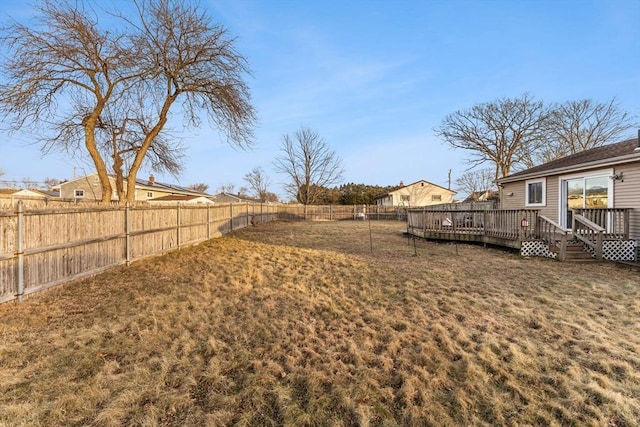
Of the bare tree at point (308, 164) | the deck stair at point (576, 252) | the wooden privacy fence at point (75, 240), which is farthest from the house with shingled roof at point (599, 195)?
the bare tree at point (308, 164)

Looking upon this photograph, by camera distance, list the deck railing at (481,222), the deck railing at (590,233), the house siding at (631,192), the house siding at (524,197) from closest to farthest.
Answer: the deck railing at (590,233), the house siding at (631,192), the deck railing at (481,222), the house siding at (524,197)

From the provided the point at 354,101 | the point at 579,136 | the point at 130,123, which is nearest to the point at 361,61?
the point at 354,101

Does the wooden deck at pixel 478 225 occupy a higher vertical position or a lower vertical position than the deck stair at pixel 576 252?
higher

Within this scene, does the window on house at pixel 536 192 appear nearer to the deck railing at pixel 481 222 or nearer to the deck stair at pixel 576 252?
the deck railing at pixel 481 222

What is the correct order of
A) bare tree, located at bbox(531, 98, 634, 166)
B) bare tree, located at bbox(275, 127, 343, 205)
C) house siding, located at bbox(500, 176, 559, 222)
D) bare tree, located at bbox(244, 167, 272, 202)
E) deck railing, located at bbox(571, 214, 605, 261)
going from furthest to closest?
bare tree, located at bbox(244, 167, 272, 202), bare tree, located at bbox(275, 127, 343, 205), bare tree, located at bbox(531, 98, 634, 166), house siding, located at bbox(500, 176, 559, 222), deck railing, located at bbox(571, 214, 605, 261)

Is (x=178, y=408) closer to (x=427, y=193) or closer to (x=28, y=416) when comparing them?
(x=28, y=416)

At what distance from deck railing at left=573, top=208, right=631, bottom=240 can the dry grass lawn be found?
2.95 meters

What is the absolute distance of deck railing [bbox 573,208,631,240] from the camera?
7949 millimetres

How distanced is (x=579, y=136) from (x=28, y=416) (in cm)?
3441

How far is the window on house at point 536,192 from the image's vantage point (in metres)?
11.3

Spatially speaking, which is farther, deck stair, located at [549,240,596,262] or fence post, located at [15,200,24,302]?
deck stair, located at [549,240,596,262]

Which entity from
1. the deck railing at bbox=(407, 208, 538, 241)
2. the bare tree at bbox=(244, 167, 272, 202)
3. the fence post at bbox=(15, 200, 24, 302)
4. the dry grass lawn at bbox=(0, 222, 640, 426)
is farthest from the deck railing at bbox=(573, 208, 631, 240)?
the bare tree at bbox=(244, 167, 272, 202)

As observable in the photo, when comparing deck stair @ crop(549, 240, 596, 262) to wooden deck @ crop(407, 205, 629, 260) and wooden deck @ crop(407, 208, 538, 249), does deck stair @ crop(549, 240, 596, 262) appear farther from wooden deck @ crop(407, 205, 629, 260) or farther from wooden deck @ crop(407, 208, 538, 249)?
wooden deck @ crop(407, 208, 538, 249)

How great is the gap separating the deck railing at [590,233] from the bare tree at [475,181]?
3758 centimetres
